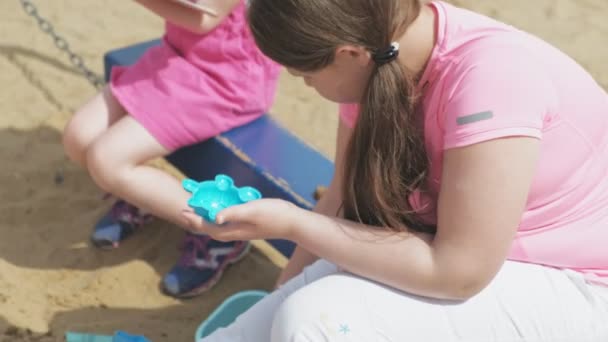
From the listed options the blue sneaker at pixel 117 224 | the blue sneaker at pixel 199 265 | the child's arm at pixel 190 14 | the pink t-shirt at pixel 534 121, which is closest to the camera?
the pink t-shirt at pixel 534 121

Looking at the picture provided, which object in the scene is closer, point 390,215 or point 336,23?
point 336,23

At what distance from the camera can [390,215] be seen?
1423 millimetres

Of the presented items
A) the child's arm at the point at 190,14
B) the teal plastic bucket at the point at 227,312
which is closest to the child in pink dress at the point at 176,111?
the child's arm at the point at 190,14

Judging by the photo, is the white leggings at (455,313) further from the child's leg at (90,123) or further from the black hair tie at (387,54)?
the child's leg at (90,123)

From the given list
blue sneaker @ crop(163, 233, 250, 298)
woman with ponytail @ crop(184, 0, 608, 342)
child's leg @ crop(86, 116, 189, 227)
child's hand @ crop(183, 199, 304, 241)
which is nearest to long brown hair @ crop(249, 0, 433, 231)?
woman with ponytail @ crop(184, 0, 608, 342)

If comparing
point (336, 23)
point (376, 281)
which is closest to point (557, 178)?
point (376, 281)

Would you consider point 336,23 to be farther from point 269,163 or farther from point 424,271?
point 269,163

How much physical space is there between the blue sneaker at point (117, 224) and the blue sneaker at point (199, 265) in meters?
0.19

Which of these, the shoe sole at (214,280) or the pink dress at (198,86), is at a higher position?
the pink dress at (198,86)

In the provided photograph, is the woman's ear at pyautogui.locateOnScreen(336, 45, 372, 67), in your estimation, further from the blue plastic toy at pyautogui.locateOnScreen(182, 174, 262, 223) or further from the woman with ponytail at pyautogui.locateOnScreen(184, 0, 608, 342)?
the blue plastic toy at pyautogui.locateOnScreen(182, 174, 262, 223)

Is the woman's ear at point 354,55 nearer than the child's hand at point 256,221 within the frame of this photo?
Yes

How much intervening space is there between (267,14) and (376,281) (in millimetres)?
496

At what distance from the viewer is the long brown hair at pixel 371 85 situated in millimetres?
1271

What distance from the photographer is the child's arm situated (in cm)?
206
